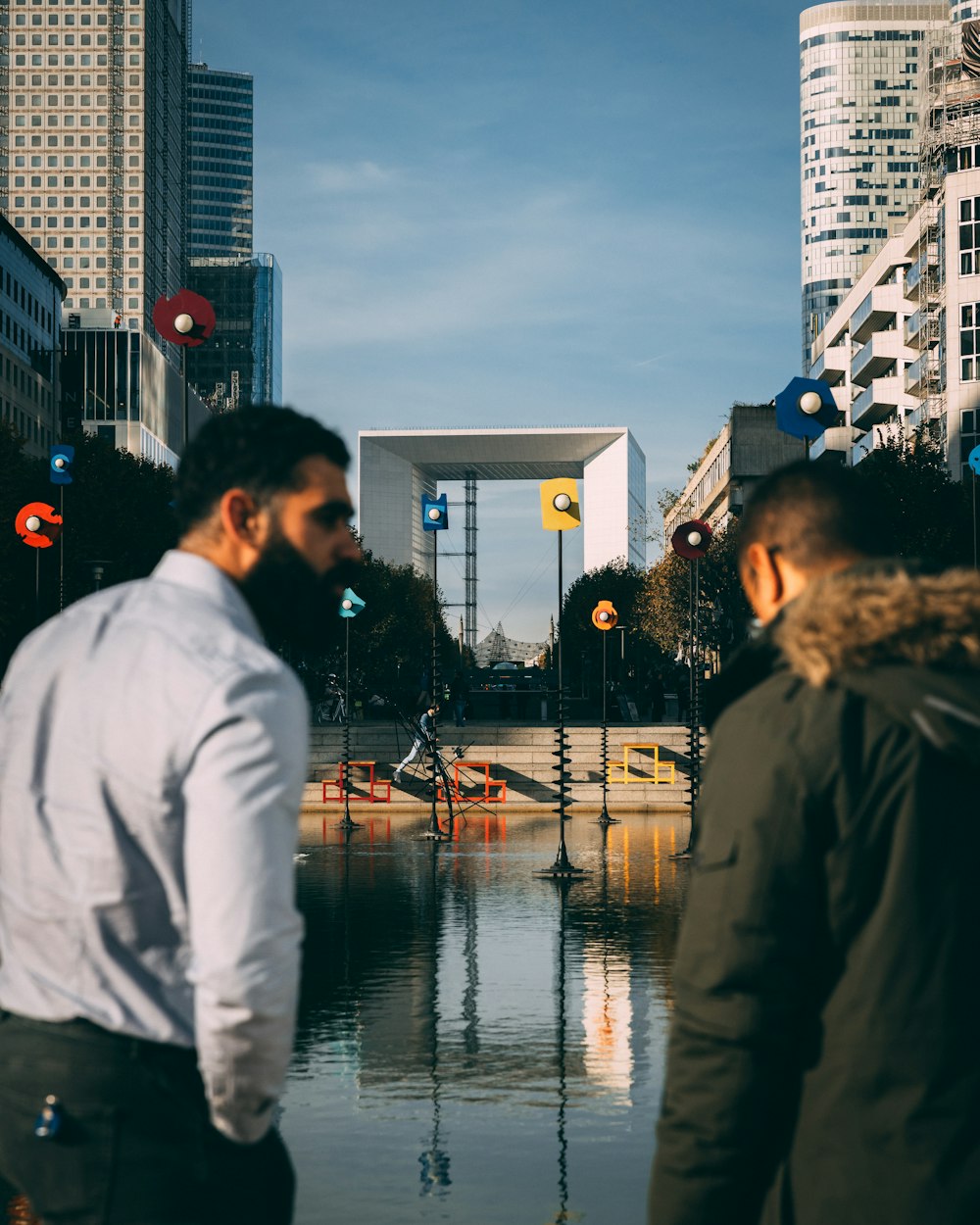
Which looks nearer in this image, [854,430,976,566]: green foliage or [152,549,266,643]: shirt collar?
[152,549,266,643]: shirt collar

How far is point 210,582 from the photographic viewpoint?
260cm

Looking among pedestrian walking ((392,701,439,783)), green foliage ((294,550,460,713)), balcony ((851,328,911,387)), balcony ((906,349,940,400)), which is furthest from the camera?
balcony ((851,328,911,387))

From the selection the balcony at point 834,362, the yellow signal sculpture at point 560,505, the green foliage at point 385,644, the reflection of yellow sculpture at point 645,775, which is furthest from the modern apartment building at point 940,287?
the yellow signal sculpture at point 560,505

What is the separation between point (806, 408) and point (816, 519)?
11335 millimetres

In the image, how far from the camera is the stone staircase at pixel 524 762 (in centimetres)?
3147

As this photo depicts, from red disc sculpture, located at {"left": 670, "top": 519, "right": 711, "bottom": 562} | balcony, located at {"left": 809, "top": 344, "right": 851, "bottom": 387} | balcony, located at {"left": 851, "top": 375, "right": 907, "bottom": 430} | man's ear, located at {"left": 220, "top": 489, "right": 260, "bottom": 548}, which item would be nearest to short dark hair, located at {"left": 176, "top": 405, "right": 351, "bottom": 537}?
man's ear, located at {"left": 220, "top": 489, "right": 260, "bottom": 548}

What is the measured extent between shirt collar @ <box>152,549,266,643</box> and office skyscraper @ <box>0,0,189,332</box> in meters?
149

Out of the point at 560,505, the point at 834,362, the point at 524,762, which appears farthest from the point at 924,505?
the point at 834,362

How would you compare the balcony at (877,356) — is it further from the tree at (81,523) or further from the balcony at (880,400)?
the tree at (81,523)

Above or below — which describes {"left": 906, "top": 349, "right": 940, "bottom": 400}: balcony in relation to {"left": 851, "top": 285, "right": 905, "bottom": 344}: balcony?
below

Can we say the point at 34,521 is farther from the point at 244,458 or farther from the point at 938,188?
the point at 938,188

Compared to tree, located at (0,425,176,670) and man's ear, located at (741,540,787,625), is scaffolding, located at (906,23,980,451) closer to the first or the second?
tree, located at (0,425,176,670)

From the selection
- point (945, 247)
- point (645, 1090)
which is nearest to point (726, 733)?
point (645, 1090)

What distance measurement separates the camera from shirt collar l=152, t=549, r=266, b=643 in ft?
8.43
